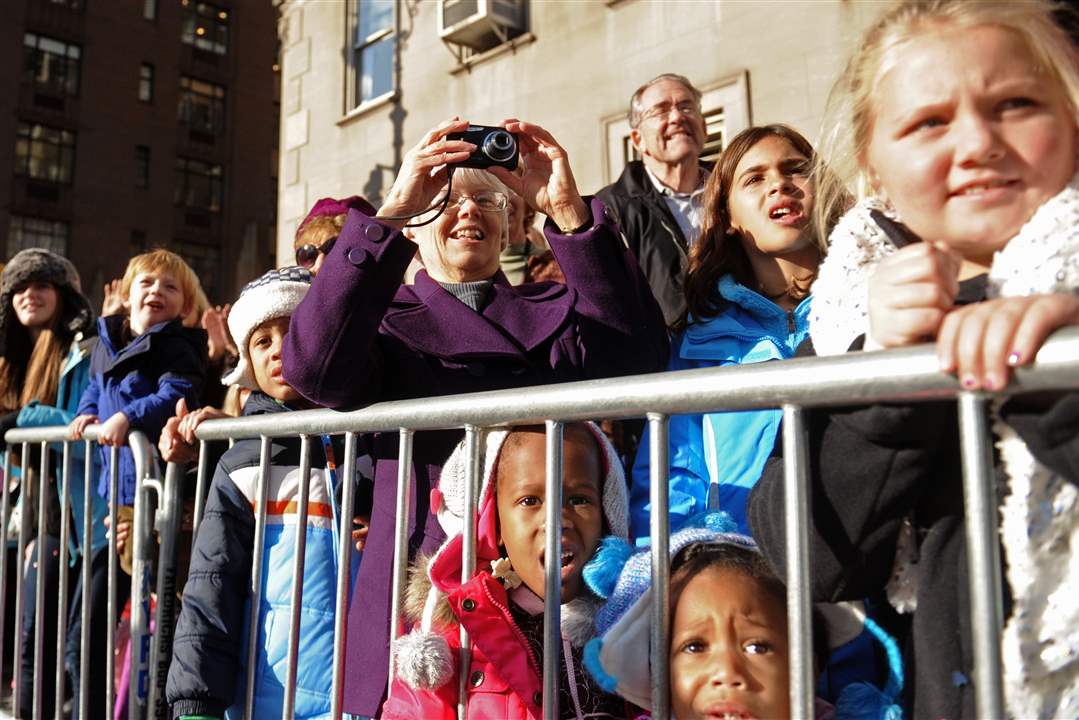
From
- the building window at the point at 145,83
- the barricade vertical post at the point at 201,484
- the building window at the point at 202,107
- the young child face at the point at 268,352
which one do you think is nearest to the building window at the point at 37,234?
the building window at the point at 145,83

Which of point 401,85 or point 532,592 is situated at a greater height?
point 401,85

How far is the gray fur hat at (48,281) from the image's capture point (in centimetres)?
476

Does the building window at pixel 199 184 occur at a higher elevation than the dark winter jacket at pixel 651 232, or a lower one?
higher

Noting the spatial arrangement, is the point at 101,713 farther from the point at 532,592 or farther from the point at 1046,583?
the point at 1046,583

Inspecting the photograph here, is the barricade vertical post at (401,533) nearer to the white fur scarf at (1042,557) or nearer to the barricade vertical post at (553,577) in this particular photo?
the barricade vertical post at (553,577)

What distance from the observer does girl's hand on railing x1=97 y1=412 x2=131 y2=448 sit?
3117 millimetres

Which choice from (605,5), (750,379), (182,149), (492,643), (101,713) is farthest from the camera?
(182,149)

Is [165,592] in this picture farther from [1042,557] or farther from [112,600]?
[1042,557]

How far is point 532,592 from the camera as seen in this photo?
1.84 metres

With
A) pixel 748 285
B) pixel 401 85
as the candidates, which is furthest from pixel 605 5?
pixel 748 285

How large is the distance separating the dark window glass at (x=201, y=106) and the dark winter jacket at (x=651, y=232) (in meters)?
30.8

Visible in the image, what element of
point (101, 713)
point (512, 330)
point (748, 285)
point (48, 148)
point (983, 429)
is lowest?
point (101, 713)

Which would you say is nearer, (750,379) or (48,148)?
(750,379)

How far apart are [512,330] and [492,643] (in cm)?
89
